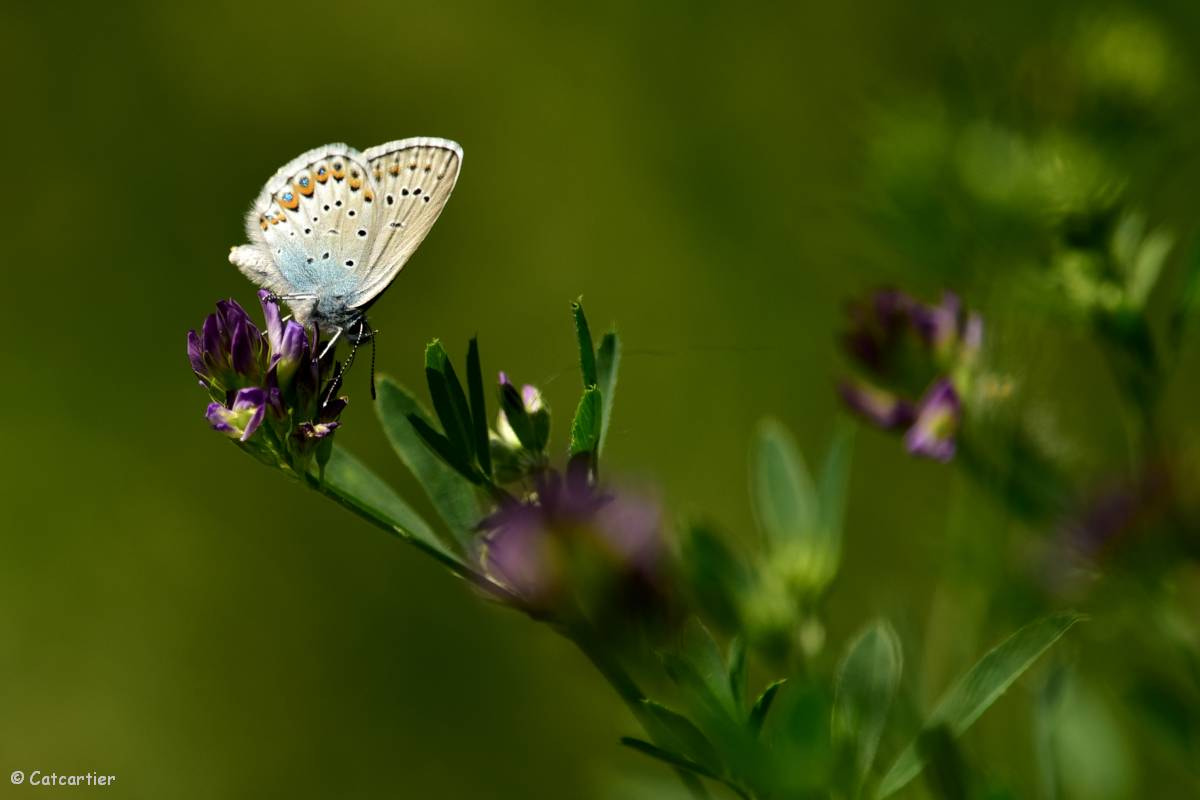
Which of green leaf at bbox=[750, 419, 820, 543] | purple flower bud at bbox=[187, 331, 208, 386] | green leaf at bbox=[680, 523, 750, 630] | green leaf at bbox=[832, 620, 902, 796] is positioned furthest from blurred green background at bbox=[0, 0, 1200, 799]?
purple flower bud at bbox=[187, 331, 208, 386]

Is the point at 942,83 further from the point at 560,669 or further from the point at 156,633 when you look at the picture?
the point at 156,633

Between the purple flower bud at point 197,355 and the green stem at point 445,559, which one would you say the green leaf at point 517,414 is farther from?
the purple flower bud at point 197,355

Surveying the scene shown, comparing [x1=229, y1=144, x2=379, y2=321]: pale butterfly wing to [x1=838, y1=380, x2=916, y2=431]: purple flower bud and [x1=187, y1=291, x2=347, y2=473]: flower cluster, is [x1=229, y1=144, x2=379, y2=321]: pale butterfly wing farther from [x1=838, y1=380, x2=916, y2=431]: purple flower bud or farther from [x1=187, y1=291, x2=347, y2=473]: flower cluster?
[x1=838, y1=380, x2=916, y2=431]: purple flower bud

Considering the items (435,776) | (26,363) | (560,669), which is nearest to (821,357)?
(560,669)

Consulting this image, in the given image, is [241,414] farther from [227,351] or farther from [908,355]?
[908,355]

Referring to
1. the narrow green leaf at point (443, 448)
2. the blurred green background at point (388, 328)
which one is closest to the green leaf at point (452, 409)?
the narrow green leaf at point (443, 448)

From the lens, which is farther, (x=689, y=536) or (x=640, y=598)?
(x=689, y=536)
